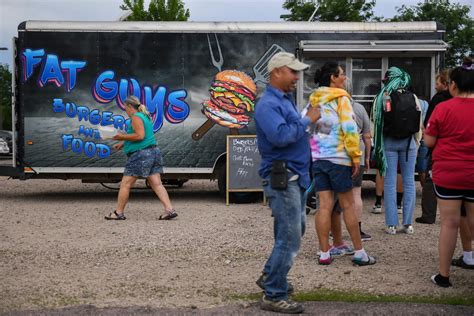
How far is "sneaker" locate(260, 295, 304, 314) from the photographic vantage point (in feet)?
17.3

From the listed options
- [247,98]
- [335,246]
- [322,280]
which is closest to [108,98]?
[247,98]

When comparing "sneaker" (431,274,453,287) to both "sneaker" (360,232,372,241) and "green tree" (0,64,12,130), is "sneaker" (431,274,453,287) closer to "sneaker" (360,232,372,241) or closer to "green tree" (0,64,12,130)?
"sneaker" (360,232,372,241)

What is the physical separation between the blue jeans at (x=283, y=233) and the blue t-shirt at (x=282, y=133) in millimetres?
134

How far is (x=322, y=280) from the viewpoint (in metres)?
6.33

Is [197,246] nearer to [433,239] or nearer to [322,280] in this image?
[322,280]

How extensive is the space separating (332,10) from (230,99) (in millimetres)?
21534

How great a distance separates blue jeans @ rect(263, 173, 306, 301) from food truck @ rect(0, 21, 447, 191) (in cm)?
701

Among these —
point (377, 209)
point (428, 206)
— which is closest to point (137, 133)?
point (377, 209)

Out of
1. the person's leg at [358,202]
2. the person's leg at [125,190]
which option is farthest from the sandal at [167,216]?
the person's leg at [358,202]

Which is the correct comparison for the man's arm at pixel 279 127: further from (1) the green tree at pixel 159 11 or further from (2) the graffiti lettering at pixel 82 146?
(1) the green tree at pixel 159 11

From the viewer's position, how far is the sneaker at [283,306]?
5.26 metres

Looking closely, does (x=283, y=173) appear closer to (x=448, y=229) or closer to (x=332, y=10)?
(x=448, y=229)

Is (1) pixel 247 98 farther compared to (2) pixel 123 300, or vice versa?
(1) pixel 247 98

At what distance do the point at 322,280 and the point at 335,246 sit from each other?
1.08 metres
